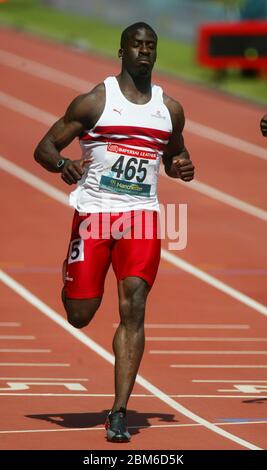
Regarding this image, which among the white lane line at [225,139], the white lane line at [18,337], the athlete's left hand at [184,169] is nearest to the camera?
the athlete's left hand at [184,169]

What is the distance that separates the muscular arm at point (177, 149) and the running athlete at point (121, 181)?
90 millimetres

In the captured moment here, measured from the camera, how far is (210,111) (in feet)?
112

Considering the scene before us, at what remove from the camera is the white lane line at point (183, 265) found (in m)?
17.6

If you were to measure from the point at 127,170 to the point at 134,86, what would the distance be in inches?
22.0

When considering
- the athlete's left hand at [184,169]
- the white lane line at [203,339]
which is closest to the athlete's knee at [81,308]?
the athlete's left hand at [184,169]

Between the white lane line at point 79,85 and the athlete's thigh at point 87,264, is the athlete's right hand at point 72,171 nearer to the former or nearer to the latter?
the athlete's thigh at point 87,264

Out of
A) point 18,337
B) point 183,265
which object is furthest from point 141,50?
point 183,265

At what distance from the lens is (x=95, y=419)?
11.1 m

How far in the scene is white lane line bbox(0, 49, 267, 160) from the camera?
29969 millimetres

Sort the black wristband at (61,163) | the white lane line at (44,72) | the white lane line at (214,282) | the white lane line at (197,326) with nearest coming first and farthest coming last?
the black wristband at (61,163)
the white lane line at (197,326)
the white lane line at (214,282)
the white lane line at (44,72)

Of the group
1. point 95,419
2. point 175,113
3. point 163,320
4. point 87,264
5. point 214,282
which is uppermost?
point 214,282

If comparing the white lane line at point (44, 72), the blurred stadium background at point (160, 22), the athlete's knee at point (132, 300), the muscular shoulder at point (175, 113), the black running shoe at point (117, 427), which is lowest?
the black running shoe at point (117, 427)

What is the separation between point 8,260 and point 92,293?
30.8ft

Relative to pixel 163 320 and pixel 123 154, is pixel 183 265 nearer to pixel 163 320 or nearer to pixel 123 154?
pixel 163 320
